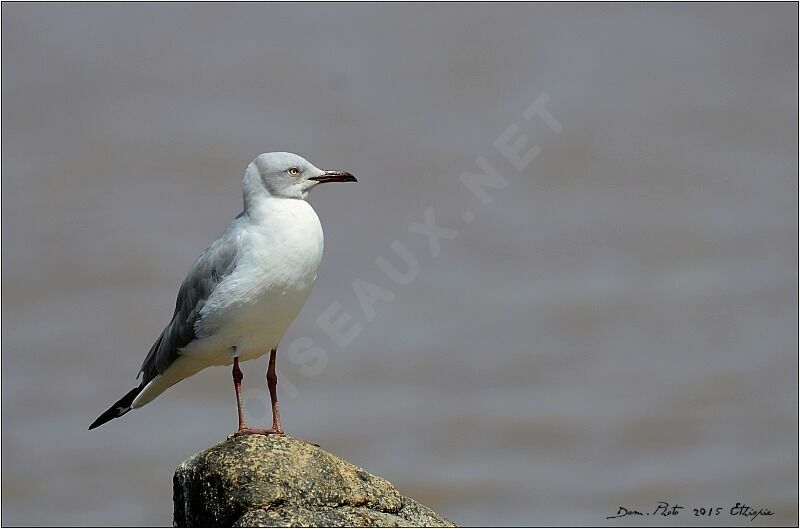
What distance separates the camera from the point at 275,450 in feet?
19.0

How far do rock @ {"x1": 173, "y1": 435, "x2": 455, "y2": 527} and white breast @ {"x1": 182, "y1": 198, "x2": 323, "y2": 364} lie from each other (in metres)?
0.51

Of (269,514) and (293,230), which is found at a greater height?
(293,230)

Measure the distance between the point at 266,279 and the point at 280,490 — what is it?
972 mm

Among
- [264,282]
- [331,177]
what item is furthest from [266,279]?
[331,177]

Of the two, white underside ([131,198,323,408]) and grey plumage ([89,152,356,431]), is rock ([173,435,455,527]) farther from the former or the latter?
white underside ([131,198,323,408])

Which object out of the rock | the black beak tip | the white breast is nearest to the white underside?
the white breast

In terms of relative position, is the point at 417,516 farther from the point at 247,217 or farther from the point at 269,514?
the point at 247,217

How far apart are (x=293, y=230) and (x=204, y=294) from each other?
608 mm

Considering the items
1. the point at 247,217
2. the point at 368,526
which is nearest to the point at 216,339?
the point at 247,217

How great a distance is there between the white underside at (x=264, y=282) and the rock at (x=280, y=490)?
19.8 inches

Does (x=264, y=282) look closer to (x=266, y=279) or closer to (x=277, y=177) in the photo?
(x=266, y=279)

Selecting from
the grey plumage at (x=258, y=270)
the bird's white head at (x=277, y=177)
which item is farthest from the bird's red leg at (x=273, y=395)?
the bird's white head at (x=277, y=177)

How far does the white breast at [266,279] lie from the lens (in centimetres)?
582

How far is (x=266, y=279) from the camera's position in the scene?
582cm
